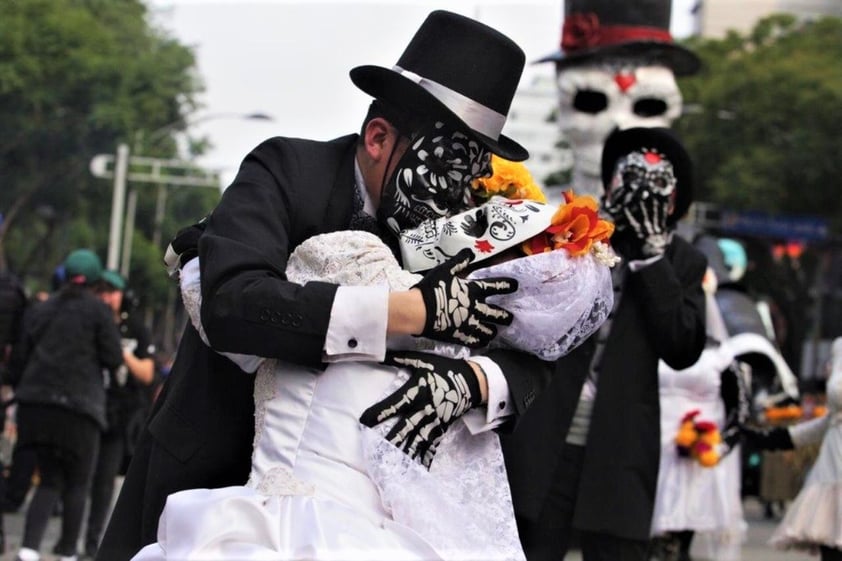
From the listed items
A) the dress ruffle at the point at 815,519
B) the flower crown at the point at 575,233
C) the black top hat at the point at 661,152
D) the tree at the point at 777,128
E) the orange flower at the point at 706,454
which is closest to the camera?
the flower crown at the point at 575,233

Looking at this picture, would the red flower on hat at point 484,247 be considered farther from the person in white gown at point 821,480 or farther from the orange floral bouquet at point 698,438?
the orange floral bouquet at point 698,438

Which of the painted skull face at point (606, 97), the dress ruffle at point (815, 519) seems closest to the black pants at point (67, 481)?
the painted skull face at point (606, 97)

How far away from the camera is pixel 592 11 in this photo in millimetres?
11477

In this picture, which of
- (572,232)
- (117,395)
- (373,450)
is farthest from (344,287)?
(117,395)

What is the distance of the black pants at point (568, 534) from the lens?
19.9 feet

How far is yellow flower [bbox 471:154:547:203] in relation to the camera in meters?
3.99

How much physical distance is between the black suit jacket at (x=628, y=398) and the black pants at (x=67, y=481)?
416cm

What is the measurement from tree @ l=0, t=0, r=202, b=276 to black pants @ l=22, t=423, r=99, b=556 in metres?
16.0

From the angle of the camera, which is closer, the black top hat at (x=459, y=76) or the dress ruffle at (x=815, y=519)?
the black top hat at (x=459, y=76)

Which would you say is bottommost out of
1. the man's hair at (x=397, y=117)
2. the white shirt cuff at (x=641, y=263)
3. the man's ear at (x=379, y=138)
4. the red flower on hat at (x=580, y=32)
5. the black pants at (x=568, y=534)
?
the black pants at (x=568, y=534)

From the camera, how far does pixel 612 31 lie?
11.5 m

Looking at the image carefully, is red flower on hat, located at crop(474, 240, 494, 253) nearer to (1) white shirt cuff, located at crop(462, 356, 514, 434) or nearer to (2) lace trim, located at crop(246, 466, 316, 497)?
(1) white shirt cuff, located at crop(462, 356, 514, 434)

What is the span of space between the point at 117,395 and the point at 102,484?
1.98ft

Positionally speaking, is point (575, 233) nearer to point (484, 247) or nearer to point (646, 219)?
point (484, 247)
